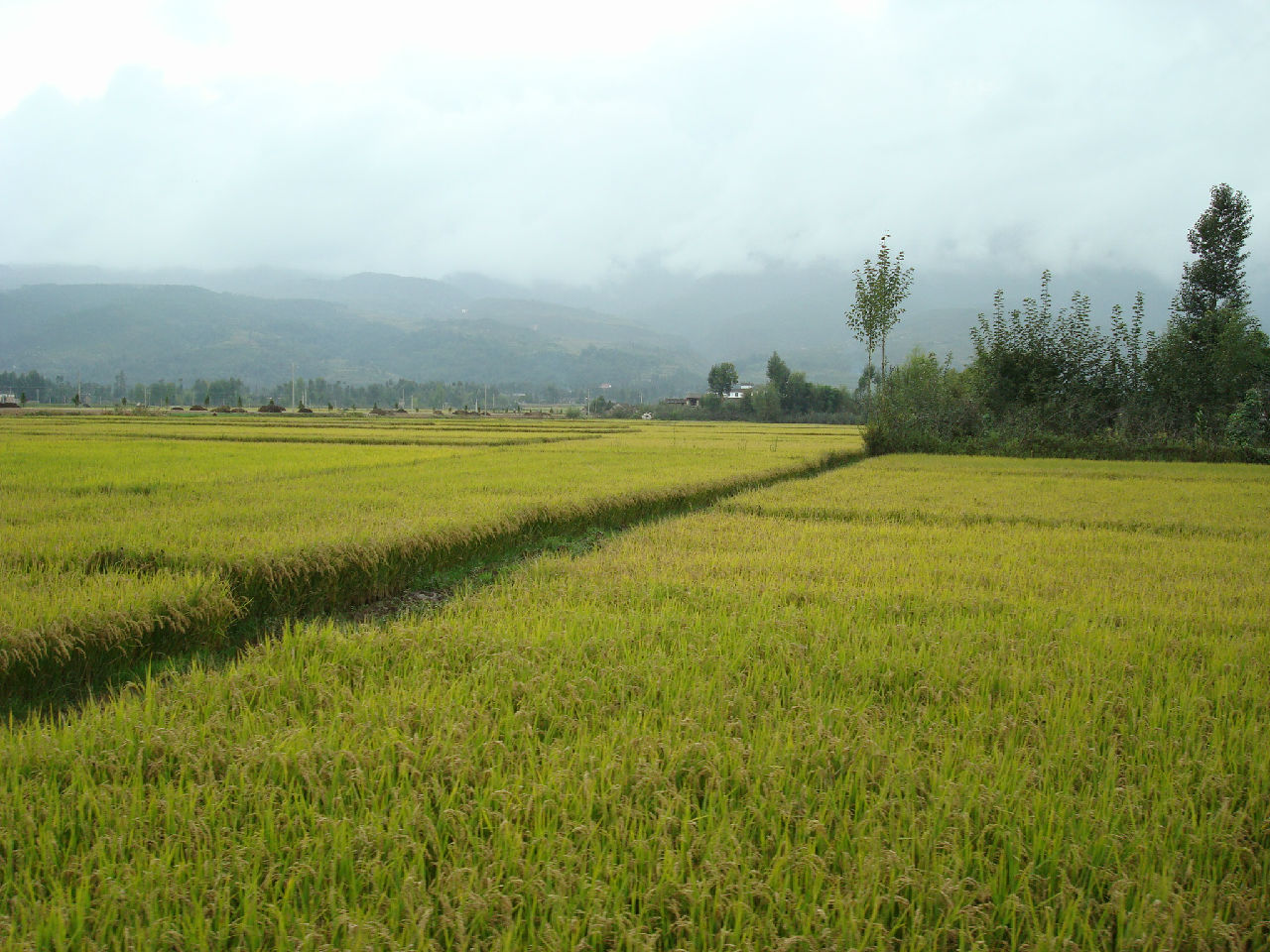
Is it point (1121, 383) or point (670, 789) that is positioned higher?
point (1121, 383)

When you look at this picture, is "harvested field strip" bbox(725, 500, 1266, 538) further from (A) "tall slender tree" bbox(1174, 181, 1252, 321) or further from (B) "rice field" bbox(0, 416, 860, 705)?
(A) "tall slender tree" bbox(1174, 181, 1252, 321)

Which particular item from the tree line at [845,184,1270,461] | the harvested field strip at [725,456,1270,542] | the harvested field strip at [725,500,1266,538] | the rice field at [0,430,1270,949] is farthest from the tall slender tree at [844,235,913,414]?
the rice field at [0,430,1270,949]

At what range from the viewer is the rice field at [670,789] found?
2.11 m

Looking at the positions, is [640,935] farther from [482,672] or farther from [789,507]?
[789,507]

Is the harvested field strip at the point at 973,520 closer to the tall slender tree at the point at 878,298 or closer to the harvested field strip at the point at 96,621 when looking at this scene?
the harvested field strip at the point at 96,621

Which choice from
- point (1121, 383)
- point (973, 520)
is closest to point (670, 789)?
point (973, 520)

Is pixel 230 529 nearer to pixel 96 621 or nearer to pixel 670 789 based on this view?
pixel 96 621

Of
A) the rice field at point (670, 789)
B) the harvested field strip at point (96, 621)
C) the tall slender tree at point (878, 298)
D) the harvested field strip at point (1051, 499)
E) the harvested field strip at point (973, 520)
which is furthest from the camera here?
the tall slender tree at point (878, 298)

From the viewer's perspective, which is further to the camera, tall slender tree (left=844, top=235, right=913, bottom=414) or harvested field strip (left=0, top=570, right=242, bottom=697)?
tall slender tree (left=844, top=235, right=913, bottom=414)

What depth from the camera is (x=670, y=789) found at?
8.93 feet

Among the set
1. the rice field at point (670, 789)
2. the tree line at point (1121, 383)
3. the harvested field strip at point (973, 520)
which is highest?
the tree line at point (1121, 383)

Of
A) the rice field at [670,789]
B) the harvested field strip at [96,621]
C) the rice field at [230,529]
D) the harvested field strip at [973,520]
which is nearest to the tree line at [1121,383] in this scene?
the rice field at [230,529]

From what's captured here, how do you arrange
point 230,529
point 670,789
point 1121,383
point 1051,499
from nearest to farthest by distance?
point 670,789
point 230,529
point 1051,499
point 1121,383

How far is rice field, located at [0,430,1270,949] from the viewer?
2107mm
